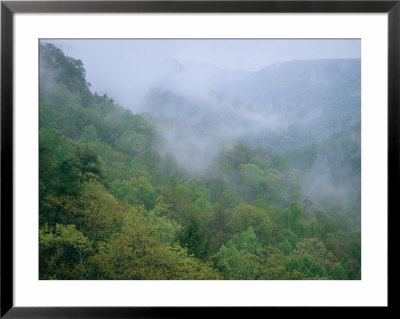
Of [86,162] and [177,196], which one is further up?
[86,162]

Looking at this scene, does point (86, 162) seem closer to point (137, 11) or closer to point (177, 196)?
point (177, 196)

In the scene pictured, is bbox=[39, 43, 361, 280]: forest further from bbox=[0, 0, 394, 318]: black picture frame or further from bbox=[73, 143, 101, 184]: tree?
bbox=[0, 0, 394, 318]: black picture frame

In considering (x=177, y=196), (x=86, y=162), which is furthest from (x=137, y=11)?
(x=177, y=196)

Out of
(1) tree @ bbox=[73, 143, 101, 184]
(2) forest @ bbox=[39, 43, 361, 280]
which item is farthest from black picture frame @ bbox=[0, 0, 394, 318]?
(1) tree @ bbox=[73, 143, 101, 184]

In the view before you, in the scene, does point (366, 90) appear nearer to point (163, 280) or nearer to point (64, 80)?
point (163, 280)

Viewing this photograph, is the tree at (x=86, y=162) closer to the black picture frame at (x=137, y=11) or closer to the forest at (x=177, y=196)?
the forest at (x=177, y=196)
